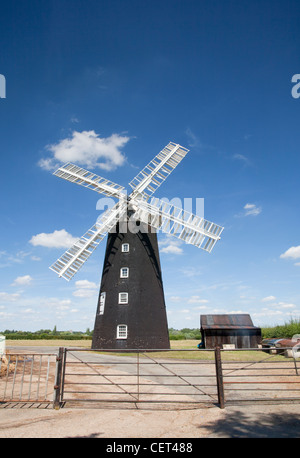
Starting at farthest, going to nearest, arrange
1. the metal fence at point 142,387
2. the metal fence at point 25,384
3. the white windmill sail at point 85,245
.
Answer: the white windmill sail at point 85,245
the metal fence at point 25,384
the metal fence at point 142,387

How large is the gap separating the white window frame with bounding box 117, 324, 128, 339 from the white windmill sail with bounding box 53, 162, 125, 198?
34.0ft

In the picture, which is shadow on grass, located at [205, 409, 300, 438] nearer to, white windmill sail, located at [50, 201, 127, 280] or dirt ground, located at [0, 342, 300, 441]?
dirt ground, located at [0, 342, 300, 441]

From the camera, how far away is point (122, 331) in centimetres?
2170

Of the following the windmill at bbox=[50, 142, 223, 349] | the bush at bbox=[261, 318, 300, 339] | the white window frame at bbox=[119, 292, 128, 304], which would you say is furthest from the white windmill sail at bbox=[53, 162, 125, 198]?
the bush at bbox=[261, 318, 300, 339]

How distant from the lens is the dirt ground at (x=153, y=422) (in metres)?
5.52

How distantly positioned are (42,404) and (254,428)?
18.3ft

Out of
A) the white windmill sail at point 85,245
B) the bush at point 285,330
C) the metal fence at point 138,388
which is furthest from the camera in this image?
the bush at point 285,330

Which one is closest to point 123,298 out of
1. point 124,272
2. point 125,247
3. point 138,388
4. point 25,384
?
point 124,272

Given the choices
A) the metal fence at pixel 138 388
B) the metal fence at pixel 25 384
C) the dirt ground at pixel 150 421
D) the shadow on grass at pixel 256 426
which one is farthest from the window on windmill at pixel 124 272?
the shadow on grass at pixel 256 426

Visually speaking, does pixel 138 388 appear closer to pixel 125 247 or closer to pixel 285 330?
pixel 125 247

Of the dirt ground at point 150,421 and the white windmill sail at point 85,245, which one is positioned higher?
the white windmill sail at point 85,245

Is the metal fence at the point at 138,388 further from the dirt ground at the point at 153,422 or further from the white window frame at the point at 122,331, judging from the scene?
the white window frame at the point at 122,331

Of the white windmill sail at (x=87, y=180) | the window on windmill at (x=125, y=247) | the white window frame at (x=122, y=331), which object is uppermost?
the white windmill sail at (x=87, y=180)

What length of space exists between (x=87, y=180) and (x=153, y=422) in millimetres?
20489
